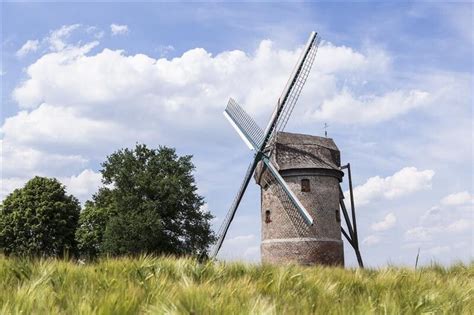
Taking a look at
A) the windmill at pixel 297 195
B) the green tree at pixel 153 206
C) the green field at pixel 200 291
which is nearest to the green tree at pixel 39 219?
the green tree at pixel 153 206

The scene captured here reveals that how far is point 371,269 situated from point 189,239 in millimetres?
29821

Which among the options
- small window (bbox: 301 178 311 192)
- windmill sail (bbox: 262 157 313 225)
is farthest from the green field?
small window (bbox: 301 178 311 192)

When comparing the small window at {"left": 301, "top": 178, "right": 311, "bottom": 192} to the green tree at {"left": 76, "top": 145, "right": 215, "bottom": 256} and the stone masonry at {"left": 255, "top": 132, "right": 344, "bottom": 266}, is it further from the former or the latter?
the green tree at {"left": 76, "top": 145, "right": 215, "bottom": 256}

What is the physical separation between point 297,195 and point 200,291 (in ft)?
92.9

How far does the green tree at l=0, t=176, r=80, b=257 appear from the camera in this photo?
4800cm

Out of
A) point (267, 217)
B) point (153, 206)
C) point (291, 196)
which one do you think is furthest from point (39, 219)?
point (291, 196)

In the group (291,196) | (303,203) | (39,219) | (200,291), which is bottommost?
(200,291)

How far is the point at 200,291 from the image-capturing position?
535 centimetres

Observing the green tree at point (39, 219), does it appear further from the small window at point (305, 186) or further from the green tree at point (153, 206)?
the small window at point (305, 186)

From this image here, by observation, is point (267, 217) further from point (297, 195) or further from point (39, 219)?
point (39, 219)

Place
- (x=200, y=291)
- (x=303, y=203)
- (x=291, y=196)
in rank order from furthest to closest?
(x=303, y=203)
(x=291, y=196)
(x=200, y=291)

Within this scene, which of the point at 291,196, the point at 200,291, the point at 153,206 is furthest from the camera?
the point at 153,206

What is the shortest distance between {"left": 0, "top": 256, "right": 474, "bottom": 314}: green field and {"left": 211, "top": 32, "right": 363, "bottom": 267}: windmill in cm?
2074

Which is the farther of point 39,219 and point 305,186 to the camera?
point 39,219
